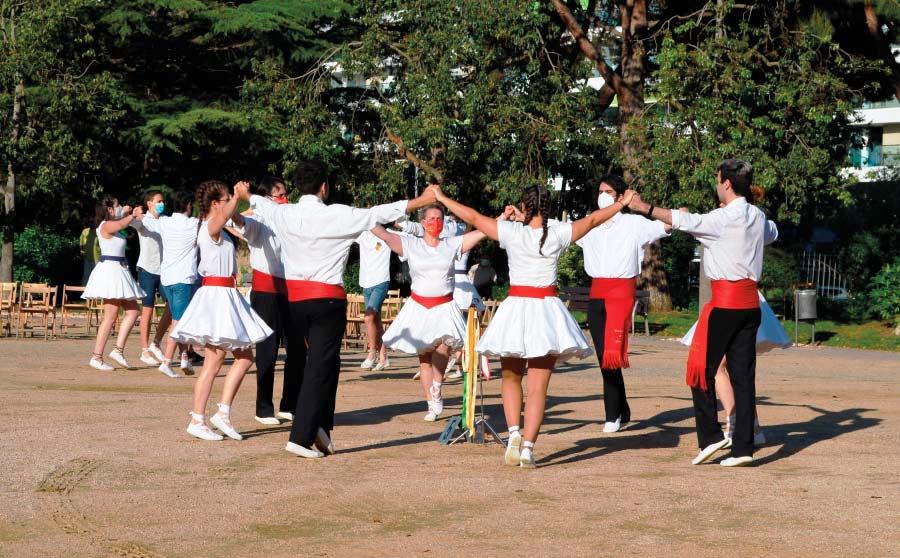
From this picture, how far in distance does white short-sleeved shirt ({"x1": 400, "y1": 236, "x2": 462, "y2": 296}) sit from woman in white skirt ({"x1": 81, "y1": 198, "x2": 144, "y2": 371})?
17.6 ft

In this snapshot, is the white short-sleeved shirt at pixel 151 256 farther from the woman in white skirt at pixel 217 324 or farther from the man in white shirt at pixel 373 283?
the woman in white skirt at pixel 217 324

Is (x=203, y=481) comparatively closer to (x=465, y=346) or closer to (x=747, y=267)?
(x=465, y=346)

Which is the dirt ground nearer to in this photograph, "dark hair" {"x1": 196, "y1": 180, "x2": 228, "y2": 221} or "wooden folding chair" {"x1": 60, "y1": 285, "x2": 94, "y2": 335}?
"dark hair" {"x1": 196, "y1": 180, "x2": 228, "y2": 221}

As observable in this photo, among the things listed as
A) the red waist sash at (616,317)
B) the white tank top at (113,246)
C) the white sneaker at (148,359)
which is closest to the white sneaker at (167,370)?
the white sneaker at (148,359)

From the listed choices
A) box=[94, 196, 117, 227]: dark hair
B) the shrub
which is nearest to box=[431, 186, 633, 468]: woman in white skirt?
box=[94, 196, 117, 227]: dark hair

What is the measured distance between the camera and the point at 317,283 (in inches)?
387

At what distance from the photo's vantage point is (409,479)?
892 centimetres

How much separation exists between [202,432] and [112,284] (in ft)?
22.1

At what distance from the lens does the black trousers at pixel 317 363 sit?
973cm

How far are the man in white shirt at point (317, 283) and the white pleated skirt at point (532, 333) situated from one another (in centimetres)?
105

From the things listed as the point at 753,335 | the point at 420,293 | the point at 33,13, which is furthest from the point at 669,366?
the point at 33,13

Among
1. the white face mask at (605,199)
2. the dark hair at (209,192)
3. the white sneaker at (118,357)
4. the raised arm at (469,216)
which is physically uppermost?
the white face mask at (605,199)

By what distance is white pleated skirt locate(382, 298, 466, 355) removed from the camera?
39.5 feet

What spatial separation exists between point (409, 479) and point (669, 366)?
11136 mm
